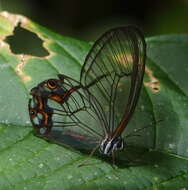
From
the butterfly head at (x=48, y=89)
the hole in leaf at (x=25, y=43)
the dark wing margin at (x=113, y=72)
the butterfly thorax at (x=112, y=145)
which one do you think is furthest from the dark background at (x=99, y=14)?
the butterfly thorax at (x=112, y=145)

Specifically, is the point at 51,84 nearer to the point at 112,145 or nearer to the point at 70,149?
the point at 70,149

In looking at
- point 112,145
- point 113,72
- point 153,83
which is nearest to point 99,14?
point 153,83

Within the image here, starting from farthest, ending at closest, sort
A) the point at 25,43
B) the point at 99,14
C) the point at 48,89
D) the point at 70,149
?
1. the point at 99,14
2. the point at 25,43
3. the point at 48,89
4. the point at 70,149

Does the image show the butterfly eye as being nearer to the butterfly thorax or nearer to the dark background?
the butterfly thorax

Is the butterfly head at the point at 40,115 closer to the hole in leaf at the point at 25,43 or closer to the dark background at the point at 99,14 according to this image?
the hole in leaf at the point at 25,43

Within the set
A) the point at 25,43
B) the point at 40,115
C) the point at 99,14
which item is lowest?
the point at 40,115

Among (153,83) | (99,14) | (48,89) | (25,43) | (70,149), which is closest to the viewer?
(70,149)
